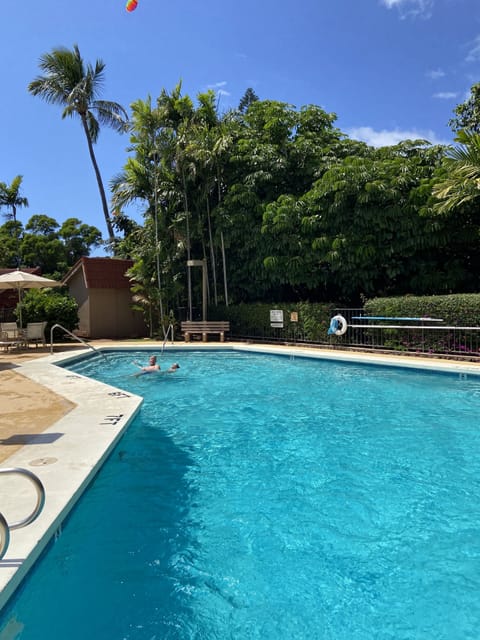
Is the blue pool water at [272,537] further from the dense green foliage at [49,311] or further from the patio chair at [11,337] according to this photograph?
the dense green foliage at [49,311]

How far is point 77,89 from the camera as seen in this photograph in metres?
24.6

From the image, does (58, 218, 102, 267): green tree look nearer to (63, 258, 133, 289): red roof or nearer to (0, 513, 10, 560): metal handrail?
(63, 258, 133, 289): red roof

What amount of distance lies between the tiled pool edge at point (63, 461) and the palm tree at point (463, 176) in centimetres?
1036

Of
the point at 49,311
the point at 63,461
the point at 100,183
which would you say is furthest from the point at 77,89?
the point at 63,461

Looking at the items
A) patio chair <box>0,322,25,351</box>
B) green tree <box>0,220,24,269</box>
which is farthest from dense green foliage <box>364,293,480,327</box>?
green tree <box>0,220,24,269</box>

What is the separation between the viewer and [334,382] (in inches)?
395

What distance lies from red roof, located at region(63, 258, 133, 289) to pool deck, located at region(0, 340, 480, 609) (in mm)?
10868

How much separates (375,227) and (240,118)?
9306mm

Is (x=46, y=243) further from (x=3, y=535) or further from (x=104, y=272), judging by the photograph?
(x=3, y=535)

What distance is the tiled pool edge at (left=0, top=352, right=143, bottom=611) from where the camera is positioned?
102 inches

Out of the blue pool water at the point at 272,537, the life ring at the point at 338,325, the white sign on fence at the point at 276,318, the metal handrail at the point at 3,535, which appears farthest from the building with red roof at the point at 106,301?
the metal handrail at the point at 3,535

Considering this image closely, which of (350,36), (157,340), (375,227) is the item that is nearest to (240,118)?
(350,36)

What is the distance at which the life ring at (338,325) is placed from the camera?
13.9m

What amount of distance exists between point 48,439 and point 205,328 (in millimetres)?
13053
